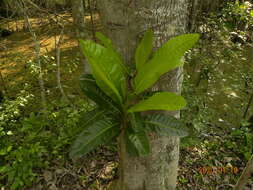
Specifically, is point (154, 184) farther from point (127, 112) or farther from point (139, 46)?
point (139, 46)

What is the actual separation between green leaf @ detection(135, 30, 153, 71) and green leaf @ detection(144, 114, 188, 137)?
0.90 ft

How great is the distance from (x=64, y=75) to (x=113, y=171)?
308 centimetres

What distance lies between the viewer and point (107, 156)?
2.55 m

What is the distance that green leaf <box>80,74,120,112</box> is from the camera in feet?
3.78

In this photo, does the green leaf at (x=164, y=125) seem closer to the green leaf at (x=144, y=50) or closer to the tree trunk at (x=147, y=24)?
the tree trunk at (x=147, y=24)

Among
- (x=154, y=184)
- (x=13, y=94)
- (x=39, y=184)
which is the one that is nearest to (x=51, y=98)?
(x=13, y=94)
